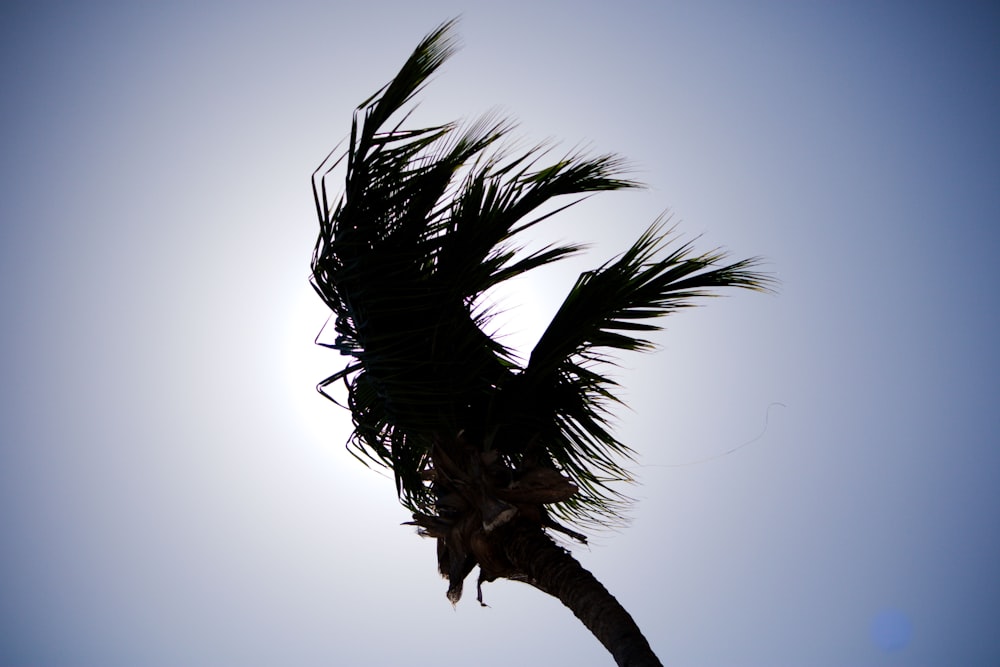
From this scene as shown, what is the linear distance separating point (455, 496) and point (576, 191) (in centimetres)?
225

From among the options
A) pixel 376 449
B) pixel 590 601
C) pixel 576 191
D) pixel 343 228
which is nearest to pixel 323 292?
pixel 343 228

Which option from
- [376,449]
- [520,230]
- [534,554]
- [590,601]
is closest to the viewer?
[590,601]

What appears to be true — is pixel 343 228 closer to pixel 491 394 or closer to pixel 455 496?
pixel 491 394

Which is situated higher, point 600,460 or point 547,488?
point 600,460

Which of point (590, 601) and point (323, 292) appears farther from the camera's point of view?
point (323, 292)

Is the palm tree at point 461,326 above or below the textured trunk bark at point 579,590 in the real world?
above

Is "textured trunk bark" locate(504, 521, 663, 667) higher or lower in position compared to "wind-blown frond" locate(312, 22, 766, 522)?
lower

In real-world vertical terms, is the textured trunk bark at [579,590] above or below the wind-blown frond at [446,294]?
below

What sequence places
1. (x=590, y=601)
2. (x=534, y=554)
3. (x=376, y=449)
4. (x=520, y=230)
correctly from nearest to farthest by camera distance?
(x=590, y=601) → (x=534, y=554) → (x=520, y=230) → (x=376, y=449)

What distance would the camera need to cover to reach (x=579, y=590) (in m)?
3.46

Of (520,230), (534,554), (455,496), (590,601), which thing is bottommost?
(590,601)

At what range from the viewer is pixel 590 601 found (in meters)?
3.39

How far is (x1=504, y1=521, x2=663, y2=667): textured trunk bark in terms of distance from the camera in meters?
3.15

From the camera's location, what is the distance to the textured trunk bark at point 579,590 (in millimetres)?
3150
